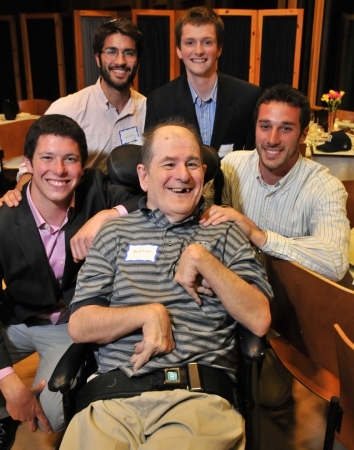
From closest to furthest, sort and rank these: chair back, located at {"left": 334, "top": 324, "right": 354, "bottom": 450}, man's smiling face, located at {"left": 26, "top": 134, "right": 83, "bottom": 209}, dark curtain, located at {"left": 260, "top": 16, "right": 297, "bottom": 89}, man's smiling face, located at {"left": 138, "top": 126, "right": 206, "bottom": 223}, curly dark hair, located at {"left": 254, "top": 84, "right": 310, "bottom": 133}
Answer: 1. chair back, located at {"left": 334, "top": 324, "right": 354, "bottom": 450}
2. man's smiling face, located at {"left": 138, "top": 126, "right": 206, "bottom": 223}
3. man's smiling face, located at {"left": 26, "top": 134, "right": 83, "bottom": 209}
4. curly dark hair, located at {"left": 254, "top": 84, "right": 310, "bottom": 133}
5. dark curtain, located at {"left": 260, "top": 16, "right": 297, "bottom": 89}

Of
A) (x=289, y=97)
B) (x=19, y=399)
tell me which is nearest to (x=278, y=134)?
(x=289, y=97)

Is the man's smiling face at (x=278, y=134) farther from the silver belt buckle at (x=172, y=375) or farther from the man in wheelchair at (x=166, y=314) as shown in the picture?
the silver belt buckle at (x=172, y=375)

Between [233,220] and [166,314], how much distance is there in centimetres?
45

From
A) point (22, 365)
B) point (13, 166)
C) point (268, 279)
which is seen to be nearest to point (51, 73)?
point (13, 166)

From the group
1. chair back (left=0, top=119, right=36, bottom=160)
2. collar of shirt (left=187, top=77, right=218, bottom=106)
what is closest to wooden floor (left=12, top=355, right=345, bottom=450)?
collar of shirt (left=187, top=77, right=218, bottom=106)

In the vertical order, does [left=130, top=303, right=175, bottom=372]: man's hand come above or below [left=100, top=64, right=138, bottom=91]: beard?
below

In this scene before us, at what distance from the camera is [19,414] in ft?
5.62

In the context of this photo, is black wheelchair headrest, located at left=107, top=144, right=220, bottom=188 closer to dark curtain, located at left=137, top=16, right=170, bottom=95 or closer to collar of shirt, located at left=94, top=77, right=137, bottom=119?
collar of shirt, located at left=94, top=77, right=137, bottom=119

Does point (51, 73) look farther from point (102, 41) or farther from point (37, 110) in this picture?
point (102, 41)

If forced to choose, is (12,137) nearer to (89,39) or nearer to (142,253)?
(89,39)

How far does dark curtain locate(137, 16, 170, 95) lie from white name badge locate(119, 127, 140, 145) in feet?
10.1

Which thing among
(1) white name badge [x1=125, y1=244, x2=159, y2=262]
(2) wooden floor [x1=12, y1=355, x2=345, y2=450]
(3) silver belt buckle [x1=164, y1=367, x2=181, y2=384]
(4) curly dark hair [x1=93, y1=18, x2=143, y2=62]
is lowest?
(2) wooden floor [x1=12, y1=355, x2=345, y2=450]

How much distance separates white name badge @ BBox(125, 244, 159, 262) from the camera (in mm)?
1629

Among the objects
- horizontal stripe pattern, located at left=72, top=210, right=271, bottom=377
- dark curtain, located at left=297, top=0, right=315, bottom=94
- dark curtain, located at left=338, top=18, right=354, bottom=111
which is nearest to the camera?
horizontal stripe pattern, located at left=72, top=210, right=271, bottom=377
